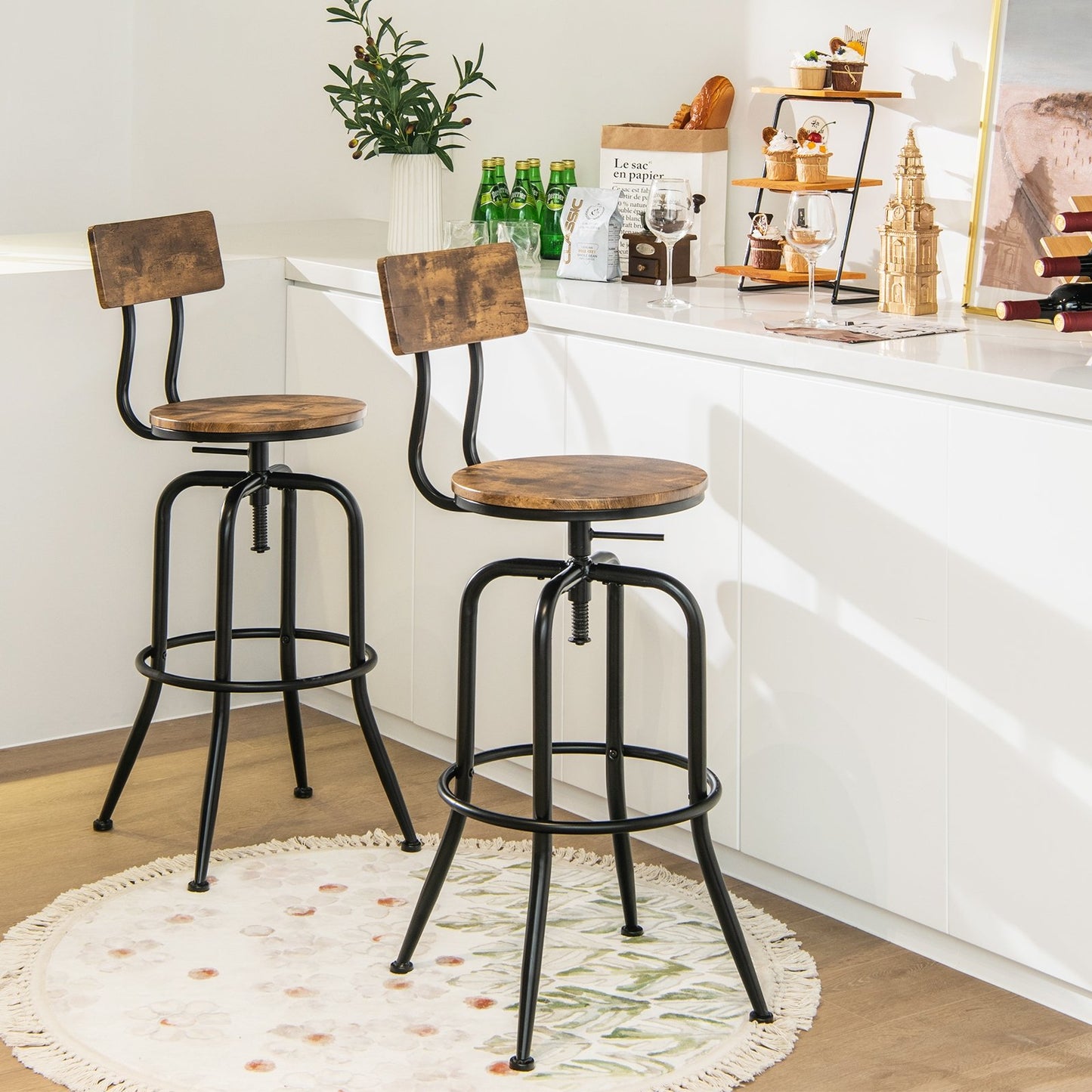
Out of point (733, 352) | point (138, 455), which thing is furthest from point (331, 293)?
point (733, 352)

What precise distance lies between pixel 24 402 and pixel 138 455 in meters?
0.27

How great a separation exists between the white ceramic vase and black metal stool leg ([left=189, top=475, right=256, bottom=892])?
93cm

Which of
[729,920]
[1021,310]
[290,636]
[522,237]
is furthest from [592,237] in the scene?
[729,920]

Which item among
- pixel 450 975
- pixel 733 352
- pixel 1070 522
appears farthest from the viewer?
pixel 733 352

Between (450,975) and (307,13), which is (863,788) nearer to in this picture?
(450,975)

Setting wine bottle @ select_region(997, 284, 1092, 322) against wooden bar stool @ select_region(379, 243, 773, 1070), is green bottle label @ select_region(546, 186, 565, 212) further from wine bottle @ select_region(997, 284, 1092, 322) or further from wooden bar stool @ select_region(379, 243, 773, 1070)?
wine bottle @ select_region(997, 284, 1092, 322)

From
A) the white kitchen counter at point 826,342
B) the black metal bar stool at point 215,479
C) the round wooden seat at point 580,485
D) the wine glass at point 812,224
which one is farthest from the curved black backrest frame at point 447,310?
the wine glass at point 812,224

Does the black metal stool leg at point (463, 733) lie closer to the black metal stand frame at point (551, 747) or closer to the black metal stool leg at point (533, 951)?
the black metal stand frame at point (551, 747)

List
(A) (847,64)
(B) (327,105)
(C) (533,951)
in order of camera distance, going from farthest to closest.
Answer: (B) (327,105) → (A) (847,64) → (C) (533,951)

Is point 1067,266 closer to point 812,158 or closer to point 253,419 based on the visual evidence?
point 812,158

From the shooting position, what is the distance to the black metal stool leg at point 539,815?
2047mm

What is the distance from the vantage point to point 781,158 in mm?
2863

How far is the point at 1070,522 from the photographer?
2.05 meters

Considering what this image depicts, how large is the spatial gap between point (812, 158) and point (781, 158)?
8cm
